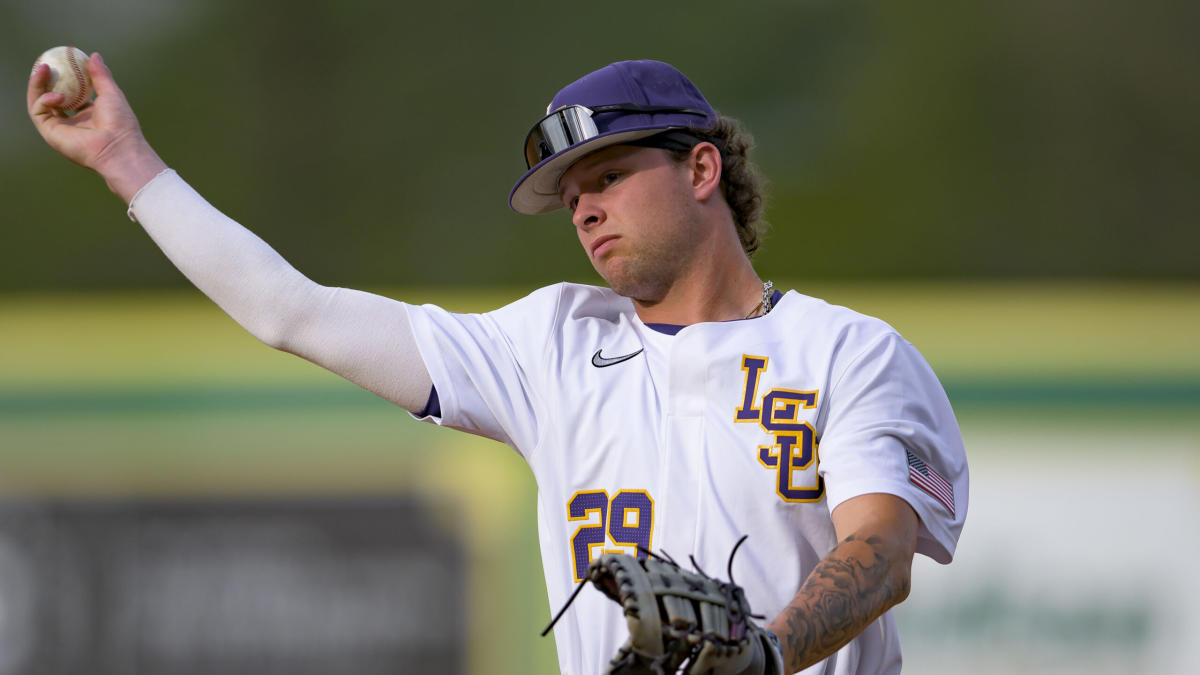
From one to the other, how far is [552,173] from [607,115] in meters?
0.17

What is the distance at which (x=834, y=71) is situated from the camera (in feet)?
16.5

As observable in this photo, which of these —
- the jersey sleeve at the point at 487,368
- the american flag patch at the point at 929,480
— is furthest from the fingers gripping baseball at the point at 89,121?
the american flag patch at the point at 929,480

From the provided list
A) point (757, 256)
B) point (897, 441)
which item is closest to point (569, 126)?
point (897, 441)

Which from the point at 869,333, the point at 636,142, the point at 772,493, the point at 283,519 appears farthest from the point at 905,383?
the point at 283,519

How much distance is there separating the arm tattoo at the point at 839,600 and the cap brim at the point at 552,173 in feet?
2.83

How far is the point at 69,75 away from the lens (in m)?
2.32

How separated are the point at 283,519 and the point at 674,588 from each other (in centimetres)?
307

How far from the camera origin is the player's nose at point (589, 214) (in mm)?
2365

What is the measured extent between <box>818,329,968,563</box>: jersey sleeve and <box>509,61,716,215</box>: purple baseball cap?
1.92ft

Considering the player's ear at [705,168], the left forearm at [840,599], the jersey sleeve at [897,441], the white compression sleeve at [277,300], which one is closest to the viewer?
the left forearm at [840,599]

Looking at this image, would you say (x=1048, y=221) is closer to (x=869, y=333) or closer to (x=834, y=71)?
(x=834, y=71)

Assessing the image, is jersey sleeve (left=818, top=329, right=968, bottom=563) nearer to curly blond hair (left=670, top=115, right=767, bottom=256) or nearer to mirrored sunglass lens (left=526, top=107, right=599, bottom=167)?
curly blond hair (left=670, top=115, right=767, bottom=256)

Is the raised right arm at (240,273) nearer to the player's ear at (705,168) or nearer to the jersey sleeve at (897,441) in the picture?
the player's ear at (705,168)

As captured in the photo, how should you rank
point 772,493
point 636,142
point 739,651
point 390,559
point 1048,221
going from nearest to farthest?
point 739,651 < point 772,493 < point 636,142 < point 390,559 < point 1048,221
